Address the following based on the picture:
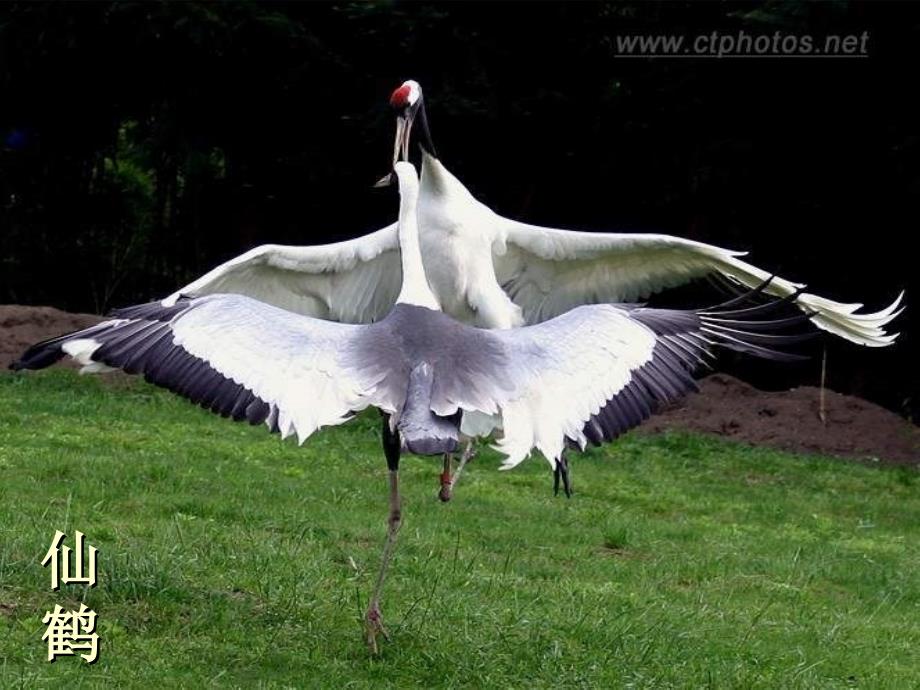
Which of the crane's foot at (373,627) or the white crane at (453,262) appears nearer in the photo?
the crane's foot at (373,627)

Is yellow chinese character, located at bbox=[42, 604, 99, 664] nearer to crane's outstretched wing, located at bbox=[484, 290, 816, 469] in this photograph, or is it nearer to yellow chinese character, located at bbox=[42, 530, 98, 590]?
yellow chinese character, located at bbox=[42, 530, 98, 590]

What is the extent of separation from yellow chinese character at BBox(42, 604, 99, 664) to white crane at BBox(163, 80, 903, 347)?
2.45 metres

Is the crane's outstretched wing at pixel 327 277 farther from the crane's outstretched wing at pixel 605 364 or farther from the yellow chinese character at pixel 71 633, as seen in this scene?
the yellow chinese character at pixel 71 633

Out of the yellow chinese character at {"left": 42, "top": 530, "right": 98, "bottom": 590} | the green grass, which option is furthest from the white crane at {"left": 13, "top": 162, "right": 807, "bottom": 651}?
the yellow chinese character at {"left": 42, "top": 530, "right": 98, "bottom": 590}

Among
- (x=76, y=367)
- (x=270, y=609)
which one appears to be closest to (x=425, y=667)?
(x=270, y=609)

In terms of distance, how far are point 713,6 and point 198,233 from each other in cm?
633

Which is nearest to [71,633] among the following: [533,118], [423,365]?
[423,365]

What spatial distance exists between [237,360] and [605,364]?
4.42 ft

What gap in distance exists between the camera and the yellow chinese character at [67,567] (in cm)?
627

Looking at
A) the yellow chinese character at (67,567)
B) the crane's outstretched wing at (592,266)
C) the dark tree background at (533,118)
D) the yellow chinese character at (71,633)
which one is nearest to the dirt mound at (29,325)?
the dark tree background at (533,118)

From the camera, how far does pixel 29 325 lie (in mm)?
14039

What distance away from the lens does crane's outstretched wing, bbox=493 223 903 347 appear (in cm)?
840

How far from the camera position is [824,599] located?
26.3 ft

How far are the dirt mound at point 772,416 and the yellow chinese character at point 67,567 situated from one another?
7.21 metres
